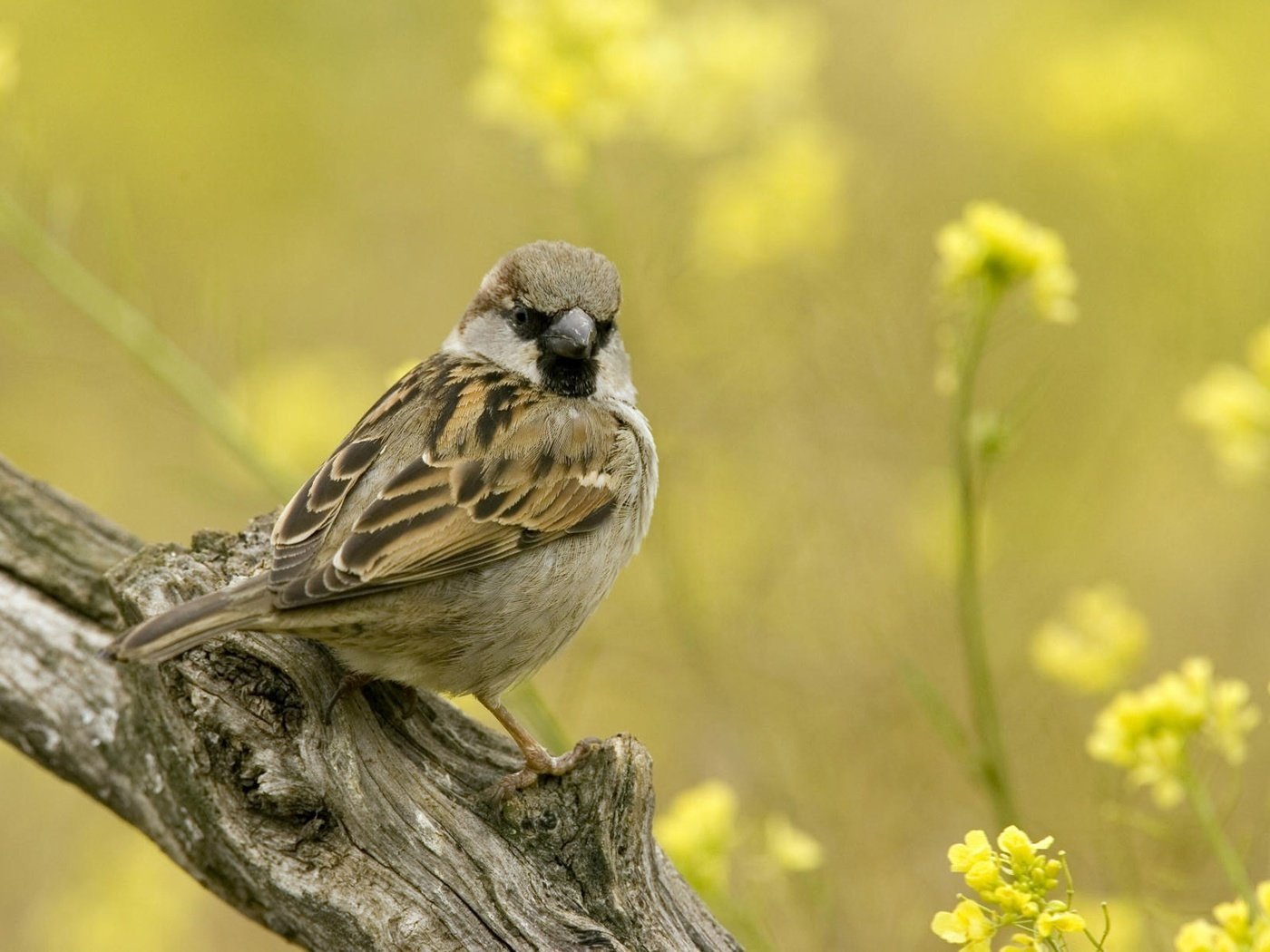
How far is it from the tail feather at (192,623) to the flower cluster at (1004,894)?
148cm

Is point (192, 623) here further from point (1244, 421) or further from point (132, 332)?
point (1244, 421)

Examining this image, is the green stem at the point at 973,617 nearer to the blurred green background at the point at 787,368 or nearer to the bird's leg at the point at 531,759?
the blurred green background at the point at 787,368

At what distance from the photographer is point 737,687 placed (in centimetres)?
543

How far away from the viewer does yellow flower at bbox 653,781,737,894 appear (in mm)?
3473

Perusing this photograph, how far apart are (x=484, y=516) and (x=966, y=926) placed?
1.78m

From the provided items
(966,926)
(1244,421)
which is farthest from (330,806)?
(1244,421)

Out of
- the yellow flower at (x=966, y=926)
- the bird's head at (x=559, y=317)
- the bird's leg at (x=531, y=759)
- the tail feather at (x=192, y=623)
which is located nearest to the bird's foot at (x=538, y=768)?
the bird's leg at (x=531, y=759)

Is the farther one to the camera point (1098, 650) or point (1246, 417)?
point (1098, 650)

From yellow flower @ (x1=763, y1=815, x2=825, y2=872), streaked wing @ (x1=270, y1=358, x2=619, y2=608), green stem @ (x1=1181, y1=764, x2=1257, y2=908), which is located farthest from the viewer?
yellow flower @ (x1=763, y1=815, x2=825, y2=872)

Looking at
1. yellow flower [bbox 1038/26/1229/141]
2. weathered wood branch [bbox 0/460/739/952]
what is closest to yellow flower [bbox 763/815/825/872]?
weathered wood branch [bbox 0/460/739/952]

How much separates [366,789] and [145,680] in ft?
1.65

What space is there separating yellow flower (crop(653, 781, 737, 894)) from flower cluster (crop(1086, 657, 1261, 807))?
2.94ft

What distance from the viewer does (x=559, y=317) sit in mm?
4211

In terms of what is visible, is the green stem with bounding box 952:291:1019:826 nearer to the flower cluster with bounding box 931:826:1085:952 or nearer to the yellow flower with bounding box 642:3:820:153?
the flower cluster with bounding box 931:826:1085:952
